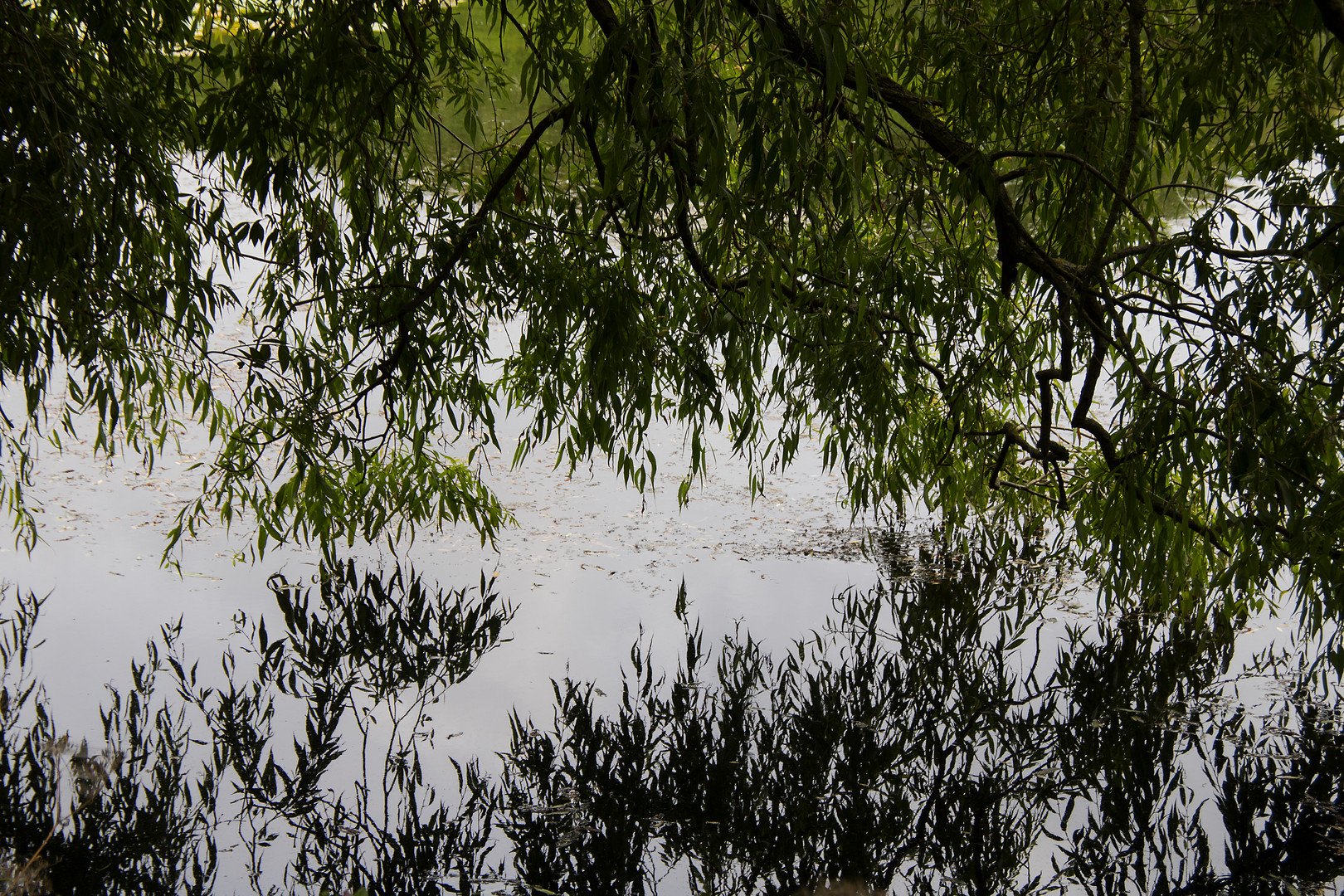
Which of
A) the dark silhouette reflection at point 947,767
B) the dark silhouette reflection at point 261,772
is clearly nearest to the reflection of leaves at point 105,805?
the dark silhouette reflection at point 261,772

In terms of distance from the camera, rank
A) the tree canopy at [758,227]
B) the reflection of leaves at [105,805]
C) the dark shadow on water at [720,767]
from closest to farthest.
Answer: the tree canopy at [758,227], the reflection of leaves at [105,805], the dark shadow on water at [720,767]

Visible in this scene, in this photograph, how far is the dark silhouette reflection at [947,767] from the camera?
2131mm

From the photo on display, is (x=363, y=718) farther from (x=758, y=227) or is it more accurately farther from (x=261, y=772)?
(x=758, y=227)

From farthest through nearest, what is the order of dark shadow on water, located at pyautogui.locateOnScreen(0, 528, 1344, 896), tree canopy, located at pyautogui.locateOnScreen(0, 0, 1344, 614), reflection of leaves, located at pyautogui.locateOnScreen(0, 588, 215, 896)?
dark shadow on water, located at pyautogui.locateOnScreen(0, 528, 1344, 896) < reflection of leaves, located at pyautogui.locateOnScreen(0, 588, 215, 896) < tree canopy, located at pyautogui.locateOnScreen(0, 0, 1344, 614)

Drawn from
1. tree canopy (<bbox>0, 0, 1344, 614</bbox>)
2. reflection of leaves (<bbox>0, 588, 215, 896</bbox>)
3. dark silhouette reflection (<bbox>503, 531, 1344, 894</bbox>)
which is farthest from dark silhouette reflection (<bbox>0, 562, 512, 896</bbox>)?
tree canopy (<bbox>0, 0, 1344, 614</bbox>)

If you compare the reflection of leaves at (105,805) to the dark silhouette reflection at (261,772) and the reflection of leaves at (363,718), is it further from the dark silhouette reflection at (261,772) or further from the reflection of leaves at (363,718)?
the reflection of leaves at (363,718)

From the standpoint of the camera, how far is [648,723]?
2.72 m

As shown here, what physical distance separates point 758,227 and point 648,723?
4.67ft

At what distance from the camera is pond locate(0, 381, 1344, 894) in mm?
2131

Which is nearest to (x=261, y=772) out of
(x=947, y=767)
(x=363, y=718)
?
(x=363, y=718)

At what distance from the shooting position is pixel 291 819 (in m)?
2.26

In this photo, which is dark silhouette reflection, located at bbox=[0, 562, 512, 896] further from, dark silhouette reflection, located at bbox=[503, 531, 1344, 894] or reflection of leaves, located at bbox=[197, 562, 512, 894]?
dark silhouette reflection, located at bbox=[503, 531, 1344, 894]

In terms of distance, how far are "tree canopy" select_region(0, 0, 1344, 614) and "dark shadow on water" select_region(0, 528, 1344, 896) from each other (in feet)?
1.33

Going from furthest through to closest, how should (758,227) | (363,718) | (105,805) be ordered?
1. (363,718)
2. (105,805)
3. (758,227)
